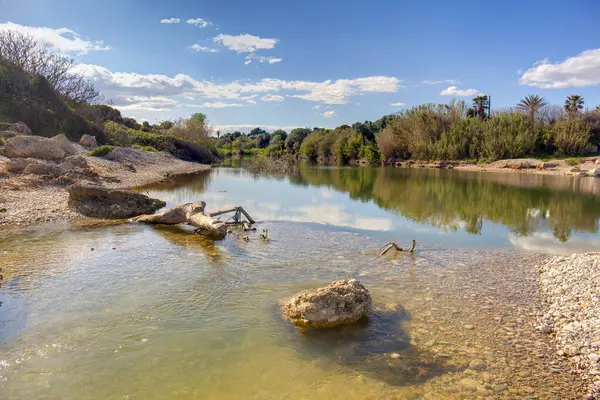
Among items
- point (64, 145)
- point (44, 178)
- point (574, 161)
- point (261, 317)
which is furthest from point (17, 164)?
point (574, 161)

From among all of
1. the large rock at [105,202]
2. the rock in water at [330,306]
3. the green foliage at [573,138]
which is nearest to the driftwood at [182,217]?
the large rock at [105,202]

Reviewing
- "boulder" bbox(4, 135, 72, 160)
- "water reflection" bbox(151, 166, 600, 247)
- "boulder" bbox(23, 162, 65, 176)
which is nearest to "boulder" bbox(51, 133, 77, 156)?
"boulder" bbox(4, 135, 72, 160)

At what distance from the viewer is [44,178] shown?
17.3 metres

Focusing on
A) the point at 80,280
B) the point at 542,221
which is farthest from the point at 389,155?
the point at 80,280

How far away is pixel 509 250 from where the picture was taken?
36.3 ft

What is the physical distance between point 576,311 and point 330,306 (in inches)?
156

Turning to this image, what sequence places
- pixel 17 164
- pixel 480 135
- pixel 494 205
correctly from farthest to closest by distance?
1. pixel 480 135
2. pixel 494 205
3. pixel 17 164

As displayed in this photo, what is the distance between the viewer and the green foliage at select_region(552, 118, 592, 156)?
4822 centimetres

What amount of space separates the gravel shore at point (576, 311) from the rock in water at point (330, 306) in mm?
2802

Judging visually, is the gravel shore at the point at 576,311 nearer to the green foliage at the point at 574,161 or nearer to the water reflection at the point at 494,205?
the water reflection at the point at 494,205

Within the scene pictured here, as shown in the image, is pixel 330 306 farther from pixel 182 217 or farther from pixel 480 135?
pixel 480 135

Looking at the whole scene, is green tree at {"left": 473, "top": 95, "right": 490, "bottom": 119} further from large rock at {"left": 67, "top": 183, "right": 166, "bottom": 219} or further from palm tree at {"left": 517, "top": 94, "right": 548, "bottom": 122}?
large rock at {"left": 67, "top": 183, "right": 166, "bottom": 219}

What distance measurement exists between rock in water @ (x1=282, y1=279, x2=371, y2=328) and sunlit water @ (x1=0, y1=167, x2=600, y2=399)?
0.69 ft

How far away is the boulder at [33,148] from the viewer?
64.5 feet
